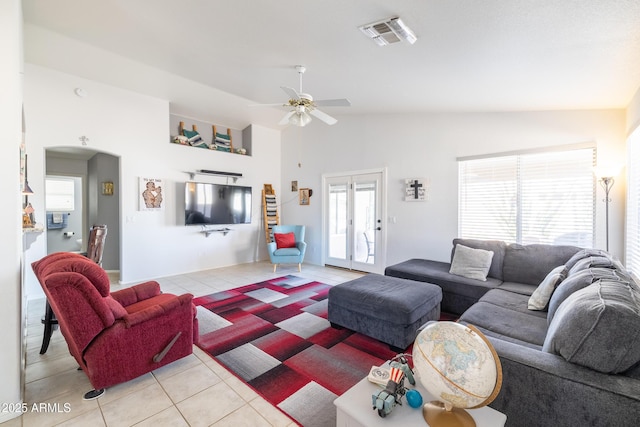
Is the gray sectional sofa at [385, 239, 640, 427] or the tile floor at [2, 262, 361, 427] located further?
the tile floor at [2, 262, 361, 427]

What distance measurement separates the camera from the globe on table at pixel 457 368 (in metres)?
0.94

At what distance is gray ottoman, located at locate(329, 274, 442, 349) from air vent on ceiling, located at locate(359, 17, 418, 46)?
2.32m

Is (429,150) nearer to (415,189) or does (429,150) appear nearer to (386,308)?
(415,189)

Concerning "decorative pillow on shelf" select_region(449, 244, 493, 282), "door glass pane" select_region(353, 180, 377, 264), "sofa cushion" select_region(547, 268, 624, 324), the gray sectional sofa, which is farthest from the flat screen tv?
"sofa cushion" select_region(547, 268, 624, 324)

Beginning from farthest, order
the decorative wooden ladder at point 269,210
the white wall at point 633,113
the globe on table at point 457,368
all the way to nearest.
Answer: the decorative wooden ladder at point 269,210 < the white wall at point 633,113 < the globe on table at point 457,368

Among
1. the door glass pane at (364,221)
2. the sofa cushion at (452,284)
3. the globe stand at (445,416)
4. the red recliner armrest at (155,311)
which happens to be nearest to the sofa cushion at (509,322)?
the sofa cushion at (452,284)

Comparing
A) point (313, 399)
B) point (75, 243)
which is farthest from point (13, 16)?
point (75, 243)

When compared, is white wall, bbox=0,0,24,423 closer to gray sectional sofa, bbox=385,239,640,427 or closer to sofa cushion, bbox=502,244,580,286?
gray sectional sofa, bbox=385,239,640,427

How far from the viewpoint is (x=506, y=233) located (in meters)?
3.96

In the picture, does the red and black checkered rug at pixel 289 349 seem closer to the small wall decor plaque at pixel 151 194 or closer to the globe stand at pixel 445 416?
the globe stand at pixel 445 416

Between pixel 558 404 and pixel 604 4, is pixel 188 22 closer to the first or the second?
pixel 604 4

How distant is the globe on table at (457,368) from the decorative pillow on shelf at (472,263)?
2734 mm

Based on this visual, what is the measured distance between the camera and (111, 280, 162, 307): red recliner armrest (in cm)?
247

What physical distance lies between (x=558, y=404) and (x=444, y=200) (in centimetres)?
353
